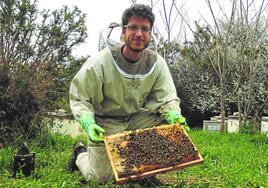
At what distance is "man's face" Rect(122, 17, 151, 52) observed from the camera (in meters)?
3.24

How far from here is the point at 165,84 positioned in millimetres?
3656

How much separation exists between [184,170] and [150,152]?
49.6 inches

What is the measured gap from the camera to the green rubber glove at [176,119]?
3.33 meters

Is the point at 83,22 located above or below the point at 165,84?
above

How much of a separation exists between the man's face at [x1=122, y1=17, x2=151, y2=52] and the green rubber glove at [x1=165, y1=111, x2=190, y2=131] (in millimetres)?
617

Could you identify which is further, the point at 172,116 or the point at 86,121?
the point at 172,116

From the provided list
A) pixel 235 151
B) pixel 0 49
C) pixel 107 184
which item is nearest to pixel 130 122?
pixel 107 184

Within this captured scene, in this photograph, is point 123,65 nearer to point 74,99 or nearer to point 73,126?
point 74,99

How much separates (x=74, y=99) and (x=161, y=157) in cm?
86

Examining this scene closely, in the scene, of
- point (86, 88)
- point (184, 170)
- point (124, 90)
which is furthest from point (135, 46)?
point (184, 170)

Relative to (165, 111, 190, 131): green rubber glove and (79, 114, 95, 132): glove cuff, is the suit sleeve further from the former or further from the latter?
(165, 111, 190, 131): green rubber glove

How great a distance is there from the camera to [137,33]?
127 inches

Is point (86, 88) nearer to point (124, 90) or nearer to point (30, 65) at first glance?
point (124, 90)

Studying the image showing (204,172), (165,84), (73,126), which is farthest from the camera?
(73,126)
